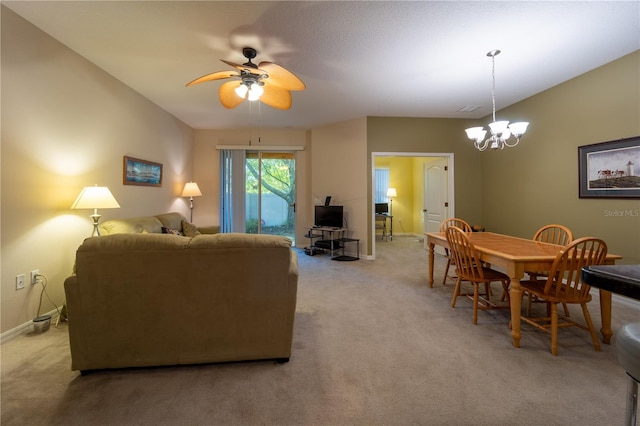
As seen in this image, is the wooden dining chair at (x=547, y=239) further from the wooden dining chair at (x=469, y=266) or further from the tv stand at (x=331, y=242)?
the tv stand at (x=331, y=242)

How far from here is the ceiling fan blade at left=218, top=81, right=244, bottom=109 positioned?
8.61ft

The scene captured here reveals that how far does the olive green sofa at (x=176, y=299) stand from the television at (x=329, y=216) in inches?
138

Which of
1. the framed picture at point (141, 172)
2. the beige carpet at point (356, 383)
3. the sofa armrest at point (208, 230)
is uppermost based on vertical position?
the framed picture at point (141, 172)

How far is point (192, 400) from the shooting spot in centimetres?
147

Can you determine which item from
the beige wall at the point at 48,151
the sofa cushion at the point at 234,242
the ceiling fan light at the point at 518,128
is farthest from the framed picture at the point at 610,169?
the beige wall at the point at 48,151

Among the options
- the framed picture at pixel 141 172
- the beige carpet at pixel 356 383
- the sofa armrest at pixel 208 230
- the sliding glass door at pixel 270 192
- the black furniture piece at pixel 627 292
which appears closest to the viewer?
the black furniture piece at pixel 627 292

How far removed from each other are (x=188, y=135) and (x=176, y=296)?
15.4 feet

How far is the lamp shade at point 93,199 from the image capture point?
2455 millimetres

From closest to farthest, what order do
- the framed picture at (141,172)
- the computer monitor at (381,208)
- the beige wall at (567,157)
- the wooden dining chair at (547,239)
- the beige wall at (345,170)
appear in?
the wooden dining chair at (547,239), the beige wall at (567,157), the framed picture at (141,172), the beige wall at (345,170), the computer monitor at (381,208)

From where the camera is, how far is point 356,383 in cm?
161

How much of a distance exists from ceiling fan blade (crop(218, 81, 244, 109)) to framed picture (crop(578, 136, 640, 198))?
13.5ft

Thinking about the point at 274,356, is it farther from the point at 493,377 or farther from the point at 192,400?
the point at 493,377

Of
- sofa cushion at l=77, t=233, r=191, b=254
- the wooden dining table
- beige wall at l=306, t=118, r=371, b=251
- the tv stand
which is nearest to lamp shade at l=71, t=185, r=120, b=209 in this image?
sofa cushion at l=77, t=233, r=191, b=254

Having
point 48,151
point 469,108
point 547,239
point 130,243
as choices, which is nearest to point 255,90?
point 130,243
